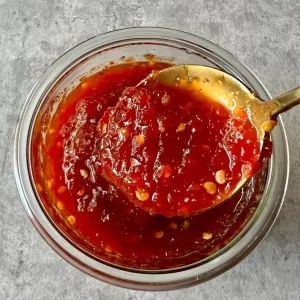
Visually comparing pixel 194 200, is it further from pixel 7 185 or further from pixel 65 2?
pixel 65 2

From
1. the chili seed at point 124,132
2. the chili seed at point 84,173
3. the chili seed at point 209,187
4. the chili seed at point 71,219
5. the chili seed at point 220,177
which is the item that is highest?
the chili seed at point 124,132

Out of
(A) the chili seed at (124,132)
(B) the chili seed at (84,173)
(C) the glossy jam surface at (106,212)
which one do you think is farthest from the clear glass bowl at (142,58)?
(A) the chili seed at (124,132)

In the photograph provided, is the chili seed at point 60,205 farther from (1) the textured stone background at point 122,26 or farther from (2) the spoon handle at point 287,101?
(2) the spoon handle at point 287,101

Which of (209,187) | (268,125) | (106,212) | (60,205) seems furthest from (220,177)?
(60,205)

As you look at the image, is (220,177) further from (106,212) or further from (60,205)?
(60,205)

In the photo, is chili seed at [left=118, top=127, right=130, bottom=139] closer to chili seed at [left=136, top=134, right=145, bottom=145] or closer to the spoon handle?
chili seed at [left=136, top=134, right=145, bottom=145]

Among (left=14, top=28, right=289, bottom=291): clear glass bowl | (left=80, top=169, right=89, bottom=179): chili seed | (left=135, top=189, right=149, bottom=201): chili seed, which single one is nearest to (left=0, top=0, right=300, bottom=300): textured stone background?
(left=14, top=28, right=289, bottom=291): clear glass bowl
